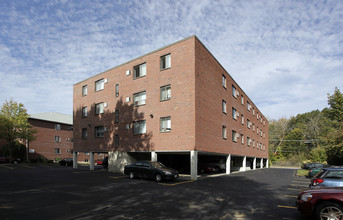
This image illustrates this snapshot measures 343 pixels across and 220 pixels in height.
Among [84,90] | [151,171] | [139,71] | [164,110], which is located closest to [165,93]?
[164,110]

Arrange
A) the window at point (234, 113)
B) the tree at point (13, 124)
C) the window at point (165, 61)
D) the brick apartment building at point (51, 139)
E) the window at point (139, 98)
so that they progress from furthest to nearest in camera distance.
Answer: the brick apartment building at point (51, 139) < the tree at point (13, 124) < the window at point (234, 113) < the window at point (139, 98) < the window at point (165, 61)

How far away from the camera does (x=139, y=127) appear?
75.6 ft

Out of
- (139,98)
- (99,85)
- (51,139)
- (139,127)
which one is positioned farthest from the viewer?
(51,139)

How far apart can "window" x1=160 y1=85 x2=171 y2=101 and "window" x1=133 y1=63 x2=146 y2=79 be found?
11.0 ft

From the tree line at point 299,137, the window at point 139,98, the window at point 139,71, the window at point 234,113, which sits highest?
the window at point 139,71

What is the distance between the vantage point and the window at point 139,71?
23.8 meters

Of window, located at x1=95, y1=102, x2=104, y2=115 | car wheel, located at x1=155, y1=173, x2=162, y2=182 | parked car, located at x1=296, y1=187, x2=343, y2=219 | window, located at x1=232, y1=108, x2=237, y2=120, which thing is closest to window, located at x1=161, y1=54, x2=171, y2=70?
car wheel, located at x1=155, y1=173, x2=162, y2=182

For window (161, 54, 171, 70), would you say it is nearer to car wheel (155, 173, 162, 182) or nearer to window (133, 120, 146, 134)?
window (133, 120, 146, 134)

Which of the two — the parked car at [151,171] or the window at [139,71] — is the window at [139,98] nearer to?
the window at [139,71]

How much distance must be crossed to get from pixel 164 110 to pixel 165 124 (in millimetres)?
1274

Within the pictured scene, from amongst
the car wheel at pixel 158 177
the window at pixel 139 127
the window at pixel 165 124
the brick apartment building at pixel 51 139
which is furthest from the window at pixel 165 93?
the brick apartment building at pixel 51 139

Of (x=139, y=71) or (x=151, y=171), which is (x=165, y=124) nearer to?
(x=151, y=171)

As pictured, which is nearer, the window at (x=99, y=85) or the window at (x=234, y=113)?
the window at (x=99, y=85)

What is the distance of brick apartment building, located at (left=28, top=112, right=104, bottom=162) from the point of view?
47.5 metres
